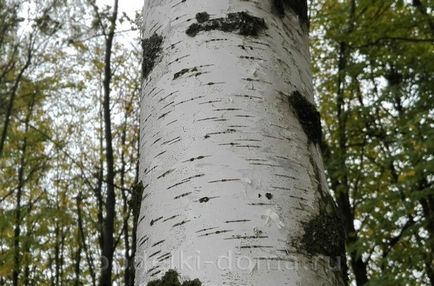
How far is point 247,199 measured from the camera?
1.00 metres

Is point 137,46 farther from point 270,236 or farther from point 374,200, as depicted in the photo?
point 270,236

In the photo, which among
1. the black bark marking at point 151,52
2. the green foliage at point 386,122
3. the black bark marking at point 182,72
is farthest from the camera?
the green foliage at point 386,122

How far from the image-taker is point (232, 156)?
1.05m

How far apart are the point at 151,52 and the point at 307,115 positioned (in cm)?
47

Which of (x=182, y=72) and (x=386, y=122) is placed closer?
(x=182, y=72)

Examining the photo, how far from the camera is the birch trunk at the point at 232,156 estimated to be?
37.6 inches

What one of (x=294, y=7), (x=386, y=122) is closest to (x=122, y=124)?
(x=386, y=122)

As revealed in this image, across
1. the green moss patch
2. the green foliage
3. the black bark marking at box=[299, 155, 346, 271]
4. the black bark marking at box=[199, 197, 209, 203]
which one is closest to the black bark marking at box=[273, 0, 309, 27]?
the black bark marking at box=[299, 155, 346, 271]

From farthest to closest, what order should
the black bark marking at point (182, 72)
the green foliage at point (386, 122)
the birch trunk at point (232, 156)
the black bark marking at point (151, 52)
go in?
the green foliage at point (386, 122) < the black bark marking at point (151, 52) < the black bark marking at point (182, 72) < the birch trunk at point (232, 156)

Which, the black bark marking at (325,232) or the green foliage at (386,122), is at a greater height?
the green foliage at (386,122)

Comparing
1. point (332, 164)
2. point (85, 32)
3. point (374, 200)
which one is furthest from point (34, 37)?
point (374, 200)

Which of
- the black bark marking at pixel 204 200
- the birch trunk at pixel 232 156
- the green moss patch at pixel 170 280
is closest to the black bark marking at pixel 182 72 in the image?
the birch trunk at pixel 232 156

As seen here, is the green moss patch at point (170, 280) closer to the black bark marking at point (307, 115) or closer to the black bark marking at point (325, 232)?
the black bark marking at point (325, 232)

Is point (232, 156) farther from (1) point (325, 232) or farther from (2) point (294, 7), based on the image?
(2) point (294, 7)
